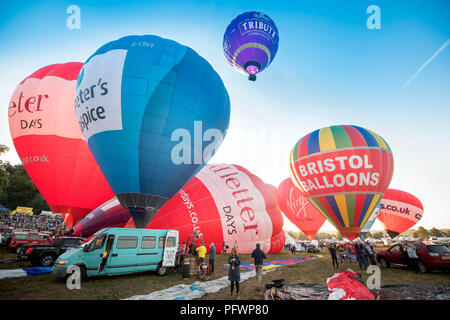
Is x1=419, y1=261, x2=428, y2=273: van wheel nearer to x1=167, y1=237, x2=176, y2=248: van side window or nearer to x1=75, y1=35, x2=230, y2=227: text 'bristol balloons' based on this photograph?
x1=167, y1=237, x2=176, y2=248: van side window

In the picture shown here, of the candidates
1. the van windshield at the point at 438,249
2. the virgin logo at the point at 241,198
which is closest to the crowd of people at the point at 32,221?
the virgin logo at the point at 241,198

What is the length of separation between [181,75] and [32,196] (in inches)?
2363

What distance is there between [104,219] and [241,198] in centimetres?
905

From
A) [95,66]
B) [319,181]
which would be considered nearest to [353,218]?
[319,181]

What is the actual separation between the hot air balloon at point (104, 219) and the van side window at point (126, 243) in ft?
19.0

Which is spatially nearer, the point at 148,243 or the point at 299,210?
the point at 148,243

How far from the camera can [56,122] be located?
1489 cm

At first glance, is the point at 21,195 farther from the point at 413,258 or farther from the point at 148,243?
the point at 413,258

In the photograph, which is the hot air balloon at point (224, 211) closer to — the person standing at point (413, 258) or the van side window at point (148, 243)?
the van side window at point (148, 243)

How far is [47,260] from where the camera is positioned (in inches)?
428

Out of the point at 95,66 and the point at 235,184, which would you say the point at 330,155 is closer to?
the point at 235,184

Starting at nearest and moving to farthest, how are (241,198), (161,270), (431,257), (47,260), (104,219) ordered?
(161,270) < (431,257) < (47,260) < (104,219) < (241,198)

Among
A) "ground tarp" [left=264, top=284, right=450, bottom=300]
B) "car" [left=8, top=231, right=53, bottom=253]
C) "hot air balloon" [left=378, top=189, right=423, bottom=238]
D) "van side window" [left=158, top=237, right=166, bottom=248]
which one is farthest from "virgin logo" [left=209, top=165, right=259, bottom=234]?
"hot air balloon" [left=378, top=189, right=423, bottom=238]

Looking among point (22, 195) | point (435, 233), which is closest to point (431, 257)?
point (22, 195)
